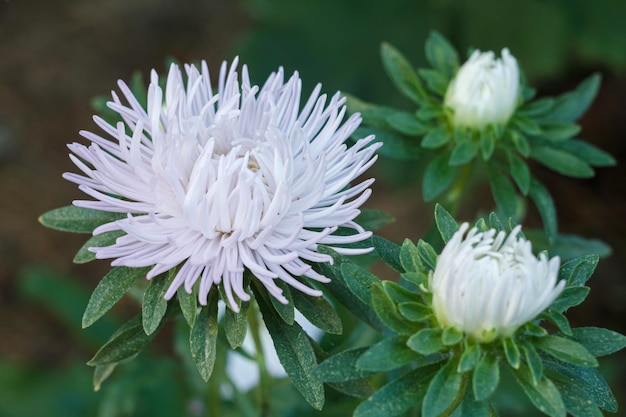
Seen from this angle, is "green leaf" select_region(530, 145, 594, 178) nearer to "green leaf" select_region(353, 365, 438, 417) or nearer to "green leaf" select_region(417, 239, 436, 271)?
"green leaf" select_region(417, 239, 436, 271)

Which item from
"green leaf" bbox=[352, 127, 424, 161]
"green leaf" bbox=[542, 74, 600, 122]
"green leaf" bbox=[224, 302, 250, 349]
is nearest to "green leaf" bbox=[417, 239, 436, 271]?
"green leaf" bbox=[224, 302, 250, 349]

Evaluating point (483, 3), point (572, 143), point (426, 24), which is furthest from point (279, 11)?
point (572, 143)

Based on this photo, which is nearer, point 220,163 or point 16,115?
point 220,163

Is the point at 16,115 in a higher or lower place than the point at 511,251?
higher

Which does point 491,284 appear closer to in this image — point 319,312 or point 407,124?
point 319,312

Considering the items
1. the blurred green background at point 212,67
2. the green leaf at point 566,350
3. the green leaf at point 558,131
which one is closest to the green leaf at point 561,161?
the green leaf at point 558,131

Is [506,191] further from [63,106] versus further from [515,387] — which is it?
[63,106]

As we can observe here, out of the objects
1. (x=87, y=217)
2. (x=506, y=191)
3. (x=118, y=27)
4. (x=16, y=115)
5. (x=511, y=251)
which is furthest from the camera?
(x=118, y=27)

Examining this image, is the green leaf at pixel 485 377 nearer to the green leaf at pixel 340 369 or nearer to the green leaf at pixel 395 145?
the green leaf at pixel 340 369
